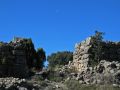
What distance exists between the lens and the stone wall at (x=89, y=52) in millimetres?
A: 41156

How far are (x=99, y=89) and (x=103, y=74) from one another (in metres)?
3.28

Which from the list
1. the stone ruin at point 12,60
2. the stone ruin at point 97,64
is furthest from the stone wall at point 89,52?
the stone ruin at point 12,60

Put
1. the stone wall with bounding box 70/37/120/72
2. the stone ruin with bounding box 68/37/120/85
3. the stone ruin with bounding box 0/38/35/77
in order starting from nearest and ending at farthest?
the stone ruin with bounding box 68/37/120/85
the stone ruin with bounding box 0/38/35/77
the stone wall with bounding box 70/37/120/72

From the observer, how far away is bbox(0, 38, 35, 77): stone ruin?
38.9 meters

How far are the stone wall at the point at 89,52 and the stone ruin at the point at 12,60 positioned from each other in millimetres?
5099

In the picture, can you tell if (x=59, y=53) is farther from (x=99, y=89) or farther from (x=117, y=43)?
(x=99, y=89)

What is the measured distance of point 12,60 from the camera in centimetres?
3962

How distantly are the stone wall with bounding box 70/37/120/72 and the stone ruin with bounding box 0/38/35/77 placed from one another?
5.10 meters

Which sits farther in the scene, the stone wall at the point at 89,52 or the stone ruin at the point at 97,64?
the stone wall at the point at 89,52

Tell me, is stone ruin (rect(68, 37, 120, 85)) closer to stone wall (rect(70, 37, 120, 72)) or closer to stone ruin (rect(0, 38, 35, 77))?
stone wall (rect(70, 37, 120, 72))

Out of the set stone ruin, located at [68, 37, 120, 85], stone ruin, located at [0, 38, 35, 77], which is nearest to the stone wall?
stone ruin, located at [68, 37, 120, 85]

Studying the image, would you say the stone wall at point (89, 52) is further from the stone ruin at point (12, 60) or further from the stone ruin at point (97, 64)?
the stone ruin at point (12, 60)

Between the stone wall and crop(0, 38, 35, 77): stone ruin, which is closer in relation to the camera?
crop(0, 38, 35, 77): stone ruin

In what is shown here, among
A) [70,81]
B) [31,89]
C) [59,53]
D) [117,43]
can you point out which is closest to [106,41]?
[117,43]
